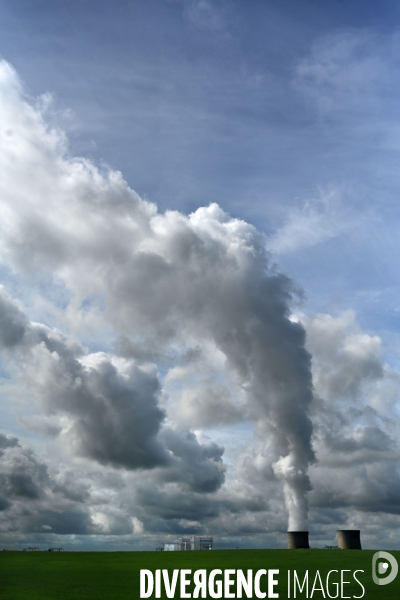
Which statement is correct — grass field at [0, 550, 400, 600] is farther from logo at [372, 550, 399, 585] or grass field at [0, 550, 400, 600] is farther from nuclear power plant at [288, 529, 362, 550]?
nuclear power plant at [288, 529, 362, 550]

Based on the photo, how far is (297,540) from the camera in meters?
157

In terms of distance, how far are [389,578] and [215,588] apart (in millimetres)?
31414

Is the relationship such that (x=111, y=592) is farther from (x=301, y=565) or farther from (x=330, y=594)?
(x=301, y=565)

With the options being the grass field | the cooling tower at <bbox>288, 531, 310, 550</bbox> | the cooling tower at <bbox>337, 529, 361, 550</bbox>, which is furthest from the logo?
the cooling tower at <bbox>288, 531, 310, 550</bbox>

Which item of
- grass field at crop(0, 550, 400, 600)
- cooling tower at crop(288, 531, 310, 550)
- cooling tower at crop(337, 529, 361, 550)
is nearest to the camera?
grass field at crop(0, 550, 400, 600)

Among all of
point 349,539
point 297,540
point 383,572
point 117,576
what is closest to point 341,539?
point 349,539

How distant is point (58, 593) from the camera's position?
217ft

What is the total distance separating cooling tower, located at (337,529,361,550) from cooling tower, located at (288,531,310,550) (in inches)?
369

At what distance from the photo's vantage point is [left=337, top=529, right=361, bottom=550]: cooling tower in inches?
5965

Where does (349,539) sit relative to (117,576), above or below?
above

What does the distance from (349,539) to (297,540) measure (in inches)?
560

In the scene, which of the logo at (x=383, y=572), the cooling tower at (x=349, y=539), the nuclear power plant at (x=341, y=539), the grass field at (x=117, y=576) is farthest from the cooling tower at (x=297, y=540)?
the logo at (x=383, y=572)

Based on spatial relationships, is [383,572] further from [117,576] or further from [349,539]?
[349,539]

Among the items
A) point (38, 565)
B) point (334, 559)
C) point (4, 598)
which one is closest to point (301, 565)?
point (334, 559)
